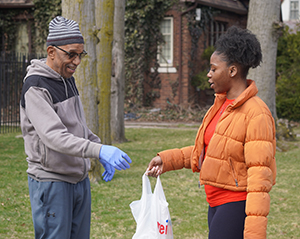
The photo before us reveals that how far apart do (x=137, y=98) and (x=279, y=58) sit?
6.10 m

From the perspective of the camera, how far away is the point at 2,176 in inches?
290

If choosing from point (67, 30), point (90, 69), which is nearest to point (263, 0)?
point (90, 69)

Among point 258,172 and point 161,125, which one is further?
point 161,125

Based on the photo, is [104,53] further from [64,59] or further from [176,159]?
[64,59]

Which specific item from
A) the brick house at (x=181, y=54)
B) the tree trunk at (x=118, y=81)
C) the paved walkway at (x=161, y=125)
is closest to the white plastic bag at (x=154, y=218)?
the tree trunk at (x=118, y=81)

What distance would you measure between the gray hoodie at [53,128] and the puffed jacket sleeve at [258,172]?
0.85m

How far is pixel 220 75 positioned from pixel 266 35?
834 centimetres

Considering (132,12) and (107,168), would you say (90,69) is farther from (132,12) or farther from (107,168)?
(132,12)

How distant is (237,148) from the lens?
2480 millimetres

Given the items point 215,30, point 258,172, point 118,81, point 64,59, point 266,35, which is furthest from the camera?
point 215,30

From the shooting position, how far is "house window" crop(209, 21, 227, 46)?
64.5 ft

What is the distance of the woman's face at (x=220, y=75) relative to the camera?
2.63 m

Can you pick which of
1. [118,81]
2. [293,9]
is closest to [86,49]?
[118,81]

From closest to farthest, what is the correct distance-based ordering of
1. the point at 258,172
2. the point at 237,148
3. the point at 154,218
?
the point at 258,172 → the point at 237,148 → the point at 154,218
